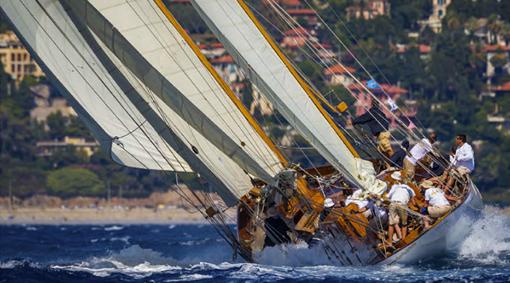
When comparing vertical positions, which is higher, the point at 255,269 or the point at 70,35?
the point at 70,35

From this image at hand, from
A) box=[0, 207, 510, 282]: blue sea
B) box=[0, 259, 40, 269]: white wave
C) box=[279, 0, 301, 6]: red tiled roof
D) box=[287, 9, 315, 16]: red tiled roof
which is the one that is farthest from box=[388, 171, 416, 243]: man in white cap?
box=[279, 0, 301, 6]: red tiled roof

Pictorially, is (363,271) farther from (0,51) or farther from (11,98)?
(0,51)

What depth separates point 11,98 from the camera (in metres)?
138

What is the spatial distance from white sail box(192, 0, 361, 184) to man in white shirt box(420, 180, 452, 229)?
138 centimetres

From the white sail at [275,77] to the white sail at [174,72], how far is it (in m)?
0.80

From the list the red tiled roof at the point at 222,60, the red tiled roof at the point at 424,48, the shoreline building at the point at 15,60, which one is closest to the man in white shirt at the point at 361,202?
the red tiled roof at the point at 222,60

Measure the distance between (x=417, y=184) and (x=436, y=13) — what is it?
118 m

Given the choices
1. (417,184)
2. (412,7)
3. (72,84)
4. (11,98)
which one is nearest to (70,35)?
(72,84)

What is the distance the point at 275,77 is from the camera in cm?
3438

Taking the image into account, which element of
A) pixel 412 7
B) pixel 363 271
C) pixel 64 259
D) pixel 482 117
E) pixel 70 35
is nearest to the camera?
pixel 363 271

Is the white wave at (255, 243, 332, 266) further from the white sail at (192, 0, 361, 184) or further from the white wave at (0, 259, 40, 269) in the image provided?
the white wave at (0, 259, 40, 269)

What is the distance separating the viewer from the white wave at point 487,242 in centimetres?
3584

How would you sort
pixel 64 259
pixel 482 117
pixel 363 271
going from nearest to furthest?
1. pixel 363 271
2. pixel 64 259
3. pixel 482 117

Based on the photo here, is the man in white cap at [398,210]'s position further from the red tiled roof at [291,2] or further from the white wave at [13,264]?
the red tiled roof at [291,2]
